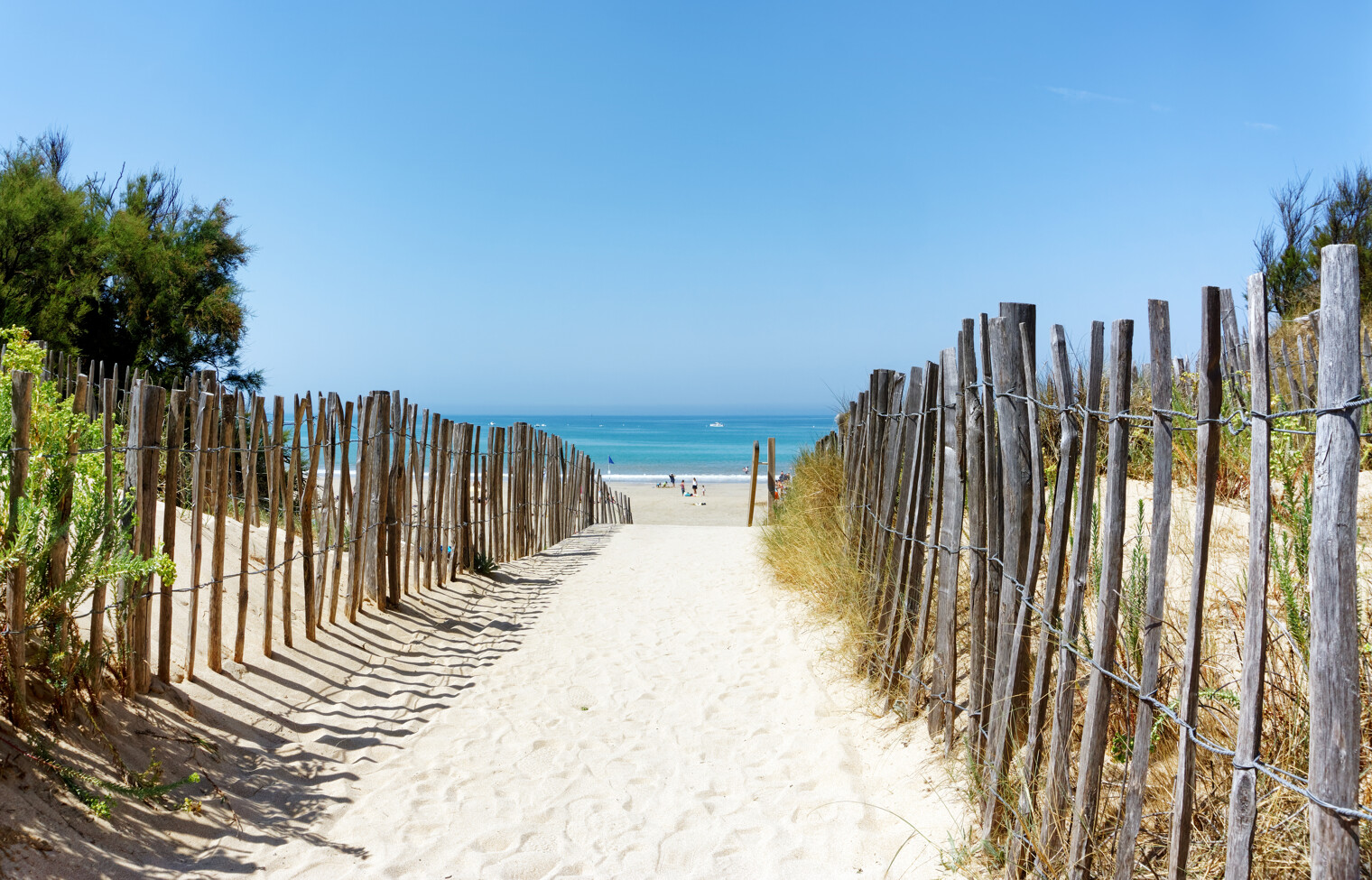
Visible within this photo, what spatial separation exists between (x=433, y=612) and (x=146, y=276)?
11.5 metres

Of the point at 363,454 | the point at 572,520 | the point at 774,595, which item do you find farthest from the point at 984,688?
the point at 572,520

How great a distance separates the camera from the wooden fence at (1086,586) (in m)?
1.47

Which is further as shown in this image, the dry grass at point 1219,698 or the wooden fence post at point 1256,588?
the dry grass at point 1219,698

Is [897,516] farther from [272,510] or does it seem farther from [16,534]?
[16,534]

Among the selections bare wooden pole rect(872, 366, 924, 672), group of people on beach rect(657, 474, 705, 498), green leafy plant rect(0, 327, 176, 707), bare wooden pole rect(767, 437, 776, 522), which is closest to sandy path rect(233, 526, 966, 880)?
bare wooden pole rect(872, 366, 924, 672)

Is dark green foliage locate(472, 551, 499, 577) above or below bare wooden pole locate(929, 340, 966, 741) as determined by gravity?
below

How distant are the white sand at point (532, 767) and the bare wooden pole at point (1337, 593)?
1.56 meters

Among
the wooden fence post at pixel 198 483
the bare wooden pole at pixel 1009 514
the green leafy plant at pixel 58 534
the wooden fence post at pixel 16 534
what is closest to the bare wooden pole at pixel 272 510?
the wooden fence post at pixel 198 483

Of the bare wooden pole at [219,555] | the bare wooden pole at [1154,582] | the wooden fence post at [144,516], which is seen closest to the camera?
the bare wooden pole at [1154,582]

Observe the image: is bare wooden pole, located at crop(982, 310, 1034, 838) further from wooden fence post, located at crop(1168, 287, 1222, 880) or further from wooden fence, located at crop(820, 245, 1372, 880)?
wooden fence post, located at crop(1168, 287, 1222, 880)

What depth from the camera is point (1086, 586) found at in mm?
2998

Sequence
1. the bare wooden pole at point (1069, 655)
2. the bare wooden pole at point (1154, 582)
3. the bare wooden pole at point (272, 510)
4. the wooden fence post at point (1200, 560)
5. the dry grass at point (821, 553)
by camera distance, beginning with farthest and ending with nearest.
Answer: the dry grass at point (821, 553)
the bare wooden pole at point (272, 510)
the bare wooden pole at point (1069, 655)
the bare wooden pole at point (1154, 582)
the wooden fence post at point (1200, 560)

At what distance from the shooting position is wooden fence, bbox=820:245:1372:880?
1469mm

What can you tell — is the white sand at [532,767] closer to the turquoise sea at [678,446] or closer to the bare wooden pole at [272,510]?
the bare wooden pole at [272,510]
